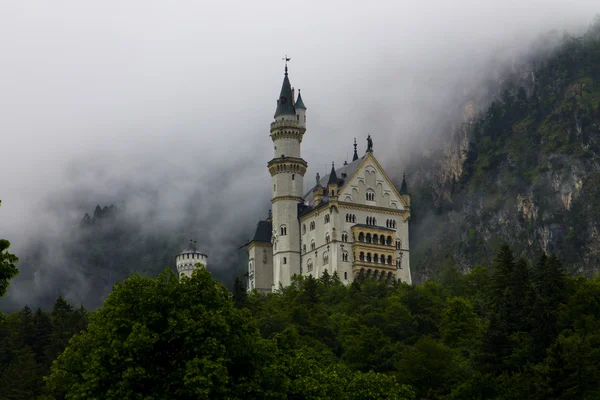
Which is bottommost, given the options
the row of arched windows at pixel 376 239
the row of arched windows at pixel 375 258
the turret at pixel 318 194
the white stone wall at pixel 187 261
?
the row of arched windows at pixel 375 258

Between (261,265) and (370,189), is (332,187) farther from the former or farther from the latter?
(261,265)

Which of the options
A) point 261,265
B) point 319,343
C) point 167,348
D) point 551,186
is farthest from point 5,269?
point 551,186

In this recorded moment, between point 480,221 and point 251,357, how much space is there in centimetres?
13957

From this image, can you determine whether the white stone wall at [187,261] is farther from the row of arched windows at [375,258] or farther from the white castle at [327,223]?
the row of arched windows at [375,258]

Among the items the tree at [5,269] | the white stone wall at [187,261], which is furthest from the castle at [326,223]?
the tree at [5,269]

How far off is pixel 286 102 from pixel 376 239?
2061 cm

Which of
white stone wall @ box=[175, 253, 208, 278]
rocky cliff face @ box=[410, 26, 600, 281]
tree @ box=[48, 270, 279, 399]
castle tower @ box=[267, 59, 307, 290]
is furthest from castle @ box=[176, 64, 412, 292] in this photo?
tree @ box=[48, 270, 279, 399]

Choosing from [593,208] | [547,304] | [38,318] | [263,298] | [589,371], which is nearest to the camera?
[589,371]

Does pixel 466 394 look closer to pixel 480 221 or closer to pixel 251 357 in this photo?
pixel 251 357

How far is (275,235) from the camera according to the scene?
147 m

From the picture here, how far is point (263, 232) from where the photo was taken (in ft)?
495

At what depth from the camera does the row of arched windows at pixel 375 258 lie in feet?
462

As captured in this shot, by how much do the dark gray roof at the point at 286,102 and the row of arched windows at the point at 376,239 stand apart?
18.0 metres

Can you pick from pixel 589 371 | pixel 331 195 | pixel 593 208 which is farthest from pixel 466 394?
pixel 593 208
